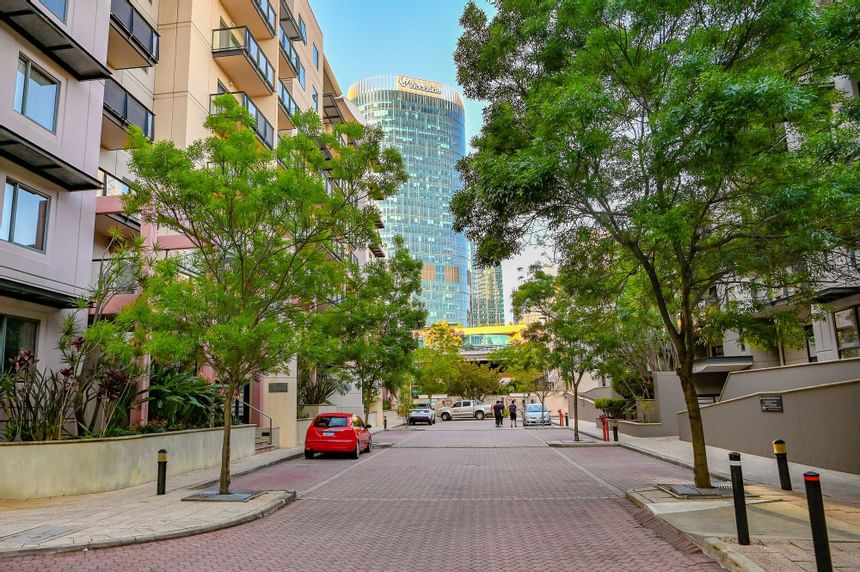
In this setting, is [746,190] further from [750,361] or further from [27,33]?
[750,361]

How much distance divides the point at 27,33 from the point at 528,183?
12129 millimetres

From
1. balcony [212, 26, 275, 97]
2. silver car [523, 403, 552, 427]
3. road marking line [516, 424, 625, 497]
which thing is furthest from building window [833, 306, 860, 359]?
silver car [523, 403, 552, 427]

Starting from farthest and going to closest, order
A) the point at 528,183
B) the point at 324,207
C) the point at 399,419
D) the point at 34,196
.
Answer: the point at 399,419 → the point at 34,196 → the point at 324,207 → the point at 528,183

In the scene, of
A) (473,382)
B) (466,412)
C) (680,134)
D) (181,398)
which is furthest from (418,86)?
(680,134)

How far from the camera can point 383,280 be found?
1138 inches

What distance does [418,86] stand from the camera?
14462 cm

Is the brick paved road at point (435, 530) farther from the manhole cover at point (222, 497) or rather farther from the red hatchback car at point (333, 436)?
the red hatchback car at point (333, 436)

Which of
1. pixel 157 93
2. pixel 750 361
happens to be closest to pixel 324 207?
pixel 157 93

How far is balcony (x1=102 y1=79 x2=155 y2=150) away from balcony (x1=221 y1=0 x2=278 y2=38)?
25.3 feet

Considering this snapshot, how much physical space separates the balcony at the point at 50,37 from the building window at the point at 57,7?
0.71 ft

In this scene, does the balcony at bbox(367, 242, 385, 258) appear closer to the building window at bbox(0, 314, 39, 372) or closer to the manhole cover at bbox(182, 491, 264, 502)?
the manhole cover at bbox(182, 491, 264, 502)

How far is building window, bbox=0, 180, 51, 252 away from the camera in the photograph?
14.0 metres

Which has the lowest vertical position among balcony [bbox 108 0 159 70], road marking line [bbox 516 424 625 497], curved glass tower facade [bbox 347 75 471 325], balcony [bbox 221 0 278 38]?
road marking line [bbox 516 424 625 497]

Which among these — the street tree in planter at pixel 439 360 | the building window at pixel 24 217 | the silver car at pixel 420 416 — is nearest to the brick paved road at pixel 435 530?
the building window at pixel 24 217
